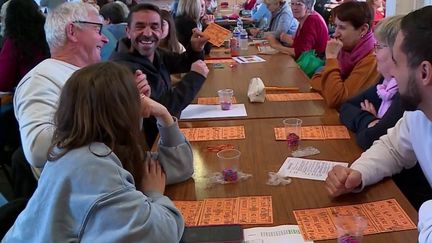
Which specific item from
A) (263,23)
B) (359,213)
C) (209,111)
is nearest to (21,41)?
(209,111)

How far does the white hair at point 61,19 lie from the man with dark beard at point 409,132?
131 centimetres

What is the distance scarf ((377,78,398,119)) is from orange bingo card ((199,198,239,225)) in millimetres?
972

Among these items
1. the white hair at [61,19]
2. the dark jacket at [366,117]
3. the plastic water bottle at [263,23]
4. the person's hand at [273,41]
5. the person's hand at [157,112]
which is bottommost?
the plastic water bottle at [263,23]

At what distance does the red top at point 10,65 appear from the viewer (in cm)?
329

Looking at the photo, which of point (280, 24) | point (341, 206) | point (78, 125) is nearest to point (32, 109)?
point (78, 125)

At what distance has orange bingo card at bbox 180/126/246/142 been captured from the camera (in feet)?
6.69

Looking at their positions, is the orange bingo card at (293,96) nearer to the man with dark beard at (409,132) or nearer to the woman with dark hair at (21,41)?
the man with dark beard at (409,132)

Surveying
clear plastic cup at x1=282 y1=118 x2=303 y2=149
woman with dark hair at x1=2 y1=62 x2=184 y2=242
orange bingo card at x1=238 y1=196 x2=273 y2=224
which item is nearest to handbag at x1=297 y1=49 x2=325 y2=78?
clear plastic cup at x1=282 y1=118 x2=303 y2=149

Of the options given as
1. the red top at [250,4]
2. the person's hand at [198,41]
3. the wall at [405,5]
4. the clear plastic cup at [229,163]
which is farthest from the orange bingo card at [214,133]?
the red top at [250,4]

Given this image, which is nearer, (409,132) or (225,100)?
(409,132)

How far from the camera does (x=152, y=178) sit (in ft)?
4.61

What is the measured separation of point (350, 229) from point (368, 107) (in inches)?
43.5

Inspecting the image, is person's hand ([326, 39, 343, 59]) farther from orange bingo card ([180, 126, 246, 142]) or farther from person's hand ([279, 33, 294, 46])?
person's hand ([279, 33, 294, 46])

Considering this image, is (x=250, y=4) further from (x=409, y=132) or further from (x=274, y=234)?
(x=274, y=234)
